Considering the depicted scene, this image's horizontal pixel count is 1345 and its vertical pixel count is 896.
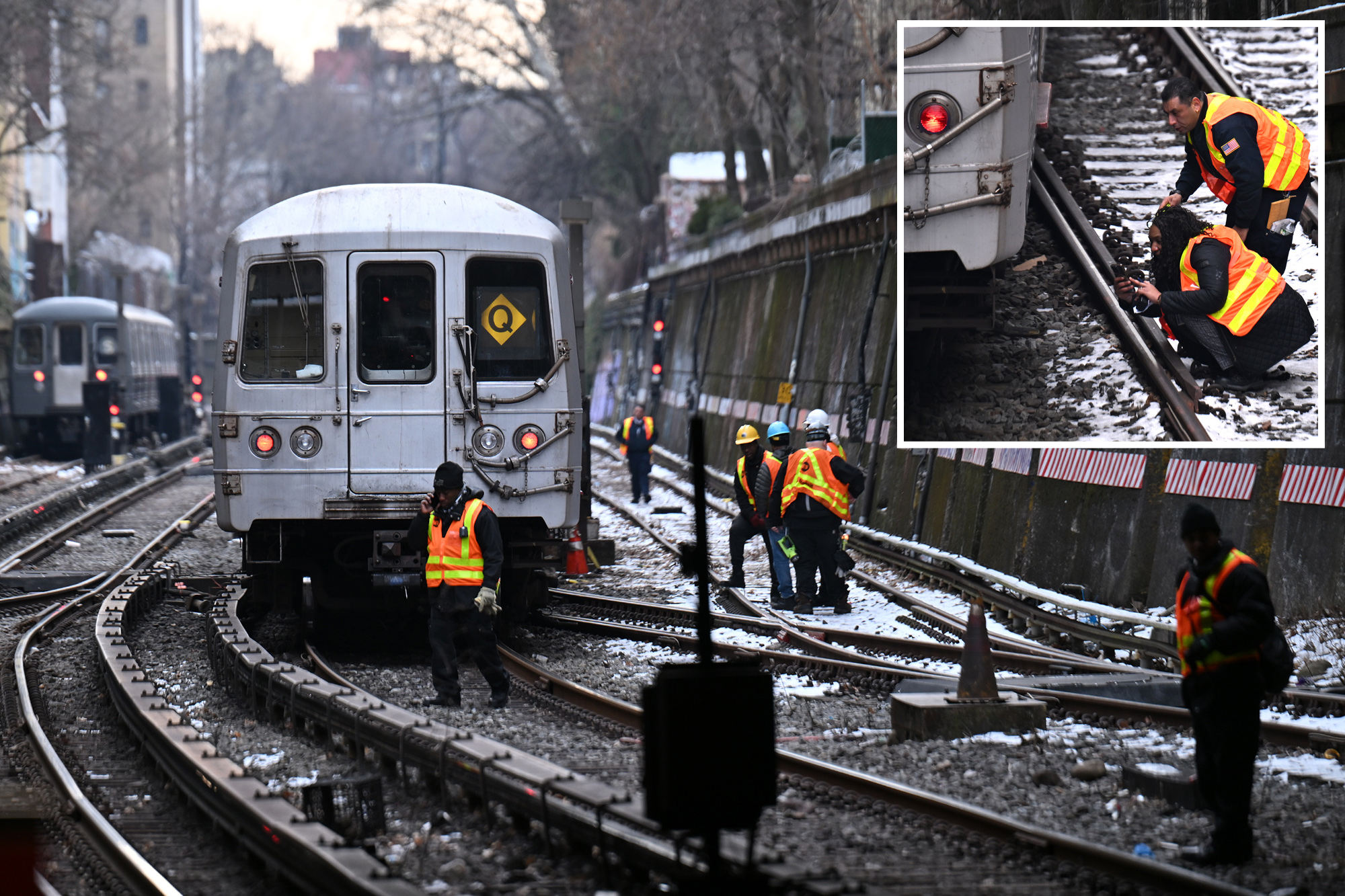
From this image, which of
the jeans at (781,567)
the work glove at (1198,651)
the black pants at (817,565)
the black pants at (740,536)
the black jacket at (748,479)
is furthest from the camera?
the black pants at (740,536)

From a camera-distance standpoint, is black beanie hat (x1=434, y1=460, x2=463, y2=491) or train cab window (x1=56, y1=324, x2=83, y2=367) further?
train cab window (x1=56, y1=324, x2=83, y2=367)

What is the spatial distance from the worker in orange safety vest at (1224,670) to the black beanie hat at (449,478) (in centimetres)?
473

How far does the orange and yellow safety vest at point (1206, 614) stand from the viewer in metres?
7.01

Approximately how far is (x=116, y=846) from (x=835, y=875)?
3229 millimetres

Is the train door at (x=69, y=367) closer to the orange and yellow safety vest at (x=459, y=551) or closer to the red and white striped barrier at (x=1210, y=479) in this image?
the red and white striped barrier at (x=1210, y=479)

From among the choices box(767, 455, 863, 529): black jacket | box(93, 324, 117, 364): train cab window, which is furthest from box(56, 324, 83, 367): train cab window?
box(767, 455, 863, 529): black jacket

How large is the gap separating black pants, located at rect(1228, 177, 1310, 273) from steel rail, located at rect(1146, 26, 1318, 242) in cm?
7

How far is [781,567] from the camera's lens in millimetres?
Result: 15508

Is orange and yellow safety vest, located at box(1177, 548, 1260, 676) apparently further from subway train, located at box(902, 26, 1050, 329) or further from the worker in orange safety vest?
subway train, located at box(902, 26, 1050, 329)

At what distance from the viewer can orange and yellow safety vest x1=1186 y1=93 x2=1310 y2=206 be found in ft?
38.7

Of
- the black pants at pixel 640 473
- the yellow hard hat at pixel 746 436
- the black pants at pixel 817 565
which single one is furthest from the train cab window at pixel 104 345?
the black pants at pixel 817 565

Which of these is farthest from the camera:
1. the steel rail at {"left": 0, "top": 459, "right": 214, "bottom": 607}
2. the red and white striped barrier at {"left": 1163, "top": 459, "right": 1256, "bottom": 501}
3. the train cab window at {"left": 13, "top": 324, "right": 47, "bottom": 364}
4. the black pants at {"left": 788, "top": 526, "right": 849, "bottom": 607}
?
the train cab window at {"left": 13, "top": 324, "right": 47, "bottom": 364}

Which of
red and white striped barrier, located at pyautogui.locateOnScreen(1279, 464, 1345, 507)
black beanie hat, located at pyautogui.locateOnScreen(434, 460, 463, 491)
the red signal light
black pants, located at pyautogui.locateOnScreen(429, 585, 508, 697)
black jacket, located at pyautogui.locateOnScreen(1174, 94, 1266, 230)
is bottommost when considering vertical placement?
black pants, located at pyautogui.locateOnScreen(429, 585, 508, 697)

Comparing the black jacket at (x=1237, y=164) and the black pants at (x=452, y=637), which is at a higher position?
the black jacket at (x=1237, y=164)
